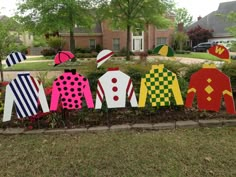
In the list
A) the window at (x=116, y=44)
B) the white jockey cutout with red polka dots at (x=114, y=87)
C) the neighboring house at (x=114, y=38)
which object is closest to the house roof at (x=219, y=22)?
the neighboring house at (x=114, y=38)

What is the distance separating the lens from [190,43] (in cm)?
4194

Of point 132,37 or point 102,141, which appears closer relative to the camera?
point 102,141

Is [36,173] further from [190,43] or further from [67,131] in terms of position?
[190,43]

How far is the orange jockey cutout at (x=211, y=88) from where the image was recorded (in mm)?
4012

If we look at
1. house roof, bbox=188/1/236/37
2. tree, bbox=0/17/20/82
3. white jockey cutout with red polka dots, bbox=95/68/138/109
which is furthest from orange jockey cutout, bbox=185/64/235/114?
house roof, bbox=188/1/236/37

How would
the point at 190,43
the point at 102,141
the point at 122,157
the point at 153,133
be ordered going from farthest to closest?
the point at 190,43 < the point at 153,133 < the point at 102,141 < the point at 122,157

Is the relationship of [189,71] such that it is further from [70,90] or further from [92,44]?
[92,44]

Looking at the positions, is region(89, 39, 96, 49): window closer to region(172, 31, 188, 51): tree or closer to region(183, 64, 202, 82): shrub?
region(172, 31, 188, 51): tree

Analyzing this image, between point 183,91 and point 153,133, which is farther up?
point 183,91

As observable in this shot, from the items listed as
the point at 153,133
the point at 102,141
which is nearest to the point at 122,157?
the point at 102,141

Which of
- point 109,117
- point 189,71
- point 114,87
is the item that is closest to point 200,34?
point 189,71

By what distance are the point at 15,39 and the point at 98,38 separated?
23684 mm

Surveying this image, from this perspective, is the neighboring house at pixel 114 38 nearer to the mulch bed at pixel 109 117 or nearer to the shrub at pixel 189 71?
the shrub at pixel 189 71

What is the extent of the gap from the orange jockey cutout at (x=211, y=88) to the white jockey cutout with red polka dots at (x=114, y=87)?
126cm
